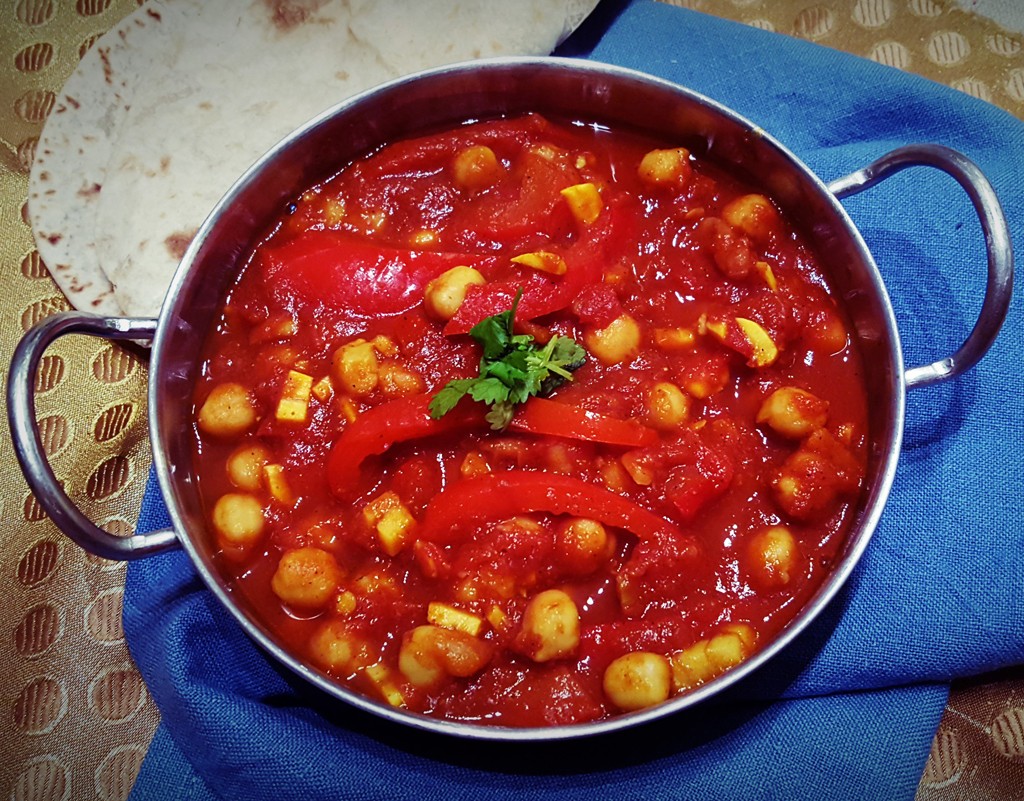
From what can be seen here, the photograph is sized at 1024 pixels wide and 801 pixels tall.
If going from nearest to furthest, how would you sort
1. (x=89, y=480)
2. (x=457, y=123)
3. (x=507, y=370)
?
(x=507, y=370) < (x=89, y=480) < (x=457, y=123)

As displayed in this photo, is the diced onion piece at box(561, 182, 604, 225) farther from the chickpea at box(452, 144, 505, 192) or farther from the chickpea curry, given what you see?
the chickpea at box(452, 144, 505, 192)

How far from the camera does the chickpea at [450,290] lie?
122 inches

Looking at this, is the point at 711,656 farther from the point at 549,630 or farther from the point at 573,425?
the point at 573,425

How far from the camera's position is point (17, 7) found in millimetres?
4453

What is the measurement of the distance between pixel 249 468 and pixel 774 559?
1.91 metres

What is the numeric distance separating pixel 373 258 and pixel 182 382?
2.91 feet

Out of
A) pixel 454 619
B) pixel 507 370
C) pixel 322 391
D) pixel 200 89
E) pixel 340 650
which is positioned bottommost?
pixel 340 650

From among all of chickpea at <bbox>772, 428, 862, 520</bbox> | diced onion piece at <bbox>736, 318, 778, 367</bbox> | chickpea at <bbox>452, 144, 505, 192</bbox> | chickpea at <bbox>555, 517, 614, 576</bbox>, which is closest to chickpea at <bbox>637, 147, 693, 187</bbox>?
chickpea at <bbox>452, 144, 505, 192</bbox>

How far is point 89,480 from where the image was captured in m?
3.57

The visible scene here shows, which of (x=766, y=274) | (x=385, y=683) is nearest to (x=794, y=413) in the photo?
(x=766, y=274)

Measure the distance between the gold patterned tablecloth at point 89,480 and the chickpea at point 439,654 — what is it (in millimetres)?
1291

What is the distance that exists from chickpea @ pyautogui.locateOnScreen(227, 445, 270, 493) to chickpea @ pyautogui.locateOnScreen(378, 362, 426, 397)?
0.53 metres

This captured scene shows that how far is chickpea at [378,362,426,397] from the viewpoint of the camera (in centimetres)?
307

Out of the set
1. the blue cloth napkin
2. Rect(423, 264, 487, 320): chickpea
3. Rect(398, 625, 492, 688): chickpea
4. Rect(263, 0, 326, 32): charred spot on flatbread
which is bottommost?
the blue cloth napkin
